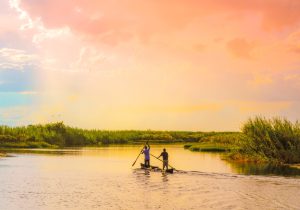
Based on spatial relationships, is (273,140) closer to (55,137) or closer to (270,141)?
(270,141)

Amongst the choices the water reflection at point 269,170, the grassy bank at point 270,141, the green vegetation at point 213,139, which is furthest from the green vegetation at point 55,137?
the water reflection at point 269,170

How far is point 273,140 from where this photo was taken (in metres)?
54.2

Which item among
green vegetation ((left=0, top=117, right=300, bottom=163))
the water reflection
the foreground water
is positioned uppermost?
green vegetation ((left=0, top=117, right=300, bottom=163))

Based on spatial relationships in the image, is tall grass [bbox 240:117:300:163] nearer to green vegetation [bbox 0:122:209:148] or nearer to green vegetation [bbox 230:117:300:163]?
green vegetation [bbox 230:117:300:163]

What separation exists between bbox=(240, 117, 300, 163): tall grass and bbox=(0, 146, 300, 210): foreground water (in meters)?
5.21

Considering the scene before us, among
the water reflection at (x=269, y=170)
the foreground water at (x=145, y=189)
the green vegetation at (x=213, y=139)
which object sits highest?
the green vegetation at (x=213, y=139)

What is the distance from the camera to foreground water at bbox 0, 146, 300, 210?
1081 inches

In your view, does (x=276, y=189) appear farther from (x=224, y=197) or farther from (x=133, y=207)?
(x=133, y=207)

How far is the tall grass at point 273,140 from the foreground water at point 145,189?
5212 mm

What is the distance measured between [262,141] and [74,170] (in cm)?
2058

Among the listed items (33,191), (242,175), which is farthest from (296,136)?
(33,191)

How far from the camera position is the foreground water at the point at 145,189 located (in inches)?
1081

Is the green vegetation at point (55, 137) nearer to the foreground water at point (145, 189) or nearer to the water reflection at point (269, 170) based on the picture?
the foreground water at point (145, 189)

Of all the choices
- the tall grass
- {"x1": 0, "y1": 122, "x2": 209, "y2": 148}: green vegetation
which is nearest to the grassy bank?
the tall grass
